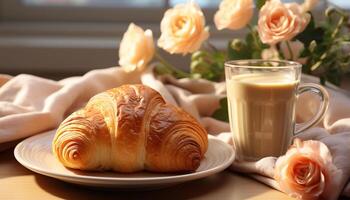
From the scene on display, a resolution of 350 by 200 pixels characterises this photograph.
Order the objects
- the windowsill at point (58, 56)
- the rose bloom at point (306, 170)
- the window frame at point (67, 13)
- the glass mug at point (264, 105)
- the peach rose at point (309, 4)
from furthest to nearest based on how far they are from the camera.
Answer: the window frame at point (67, 13) < the windowsill at point (58, 56) < the peach rose at point (309, 4) < the glass mug at point (264, 105) < the rose bloom at point (306, 170)

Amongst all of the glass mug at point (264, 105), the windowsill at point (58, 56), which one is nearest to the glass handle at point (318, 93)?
the glass mug at point (264, 105)

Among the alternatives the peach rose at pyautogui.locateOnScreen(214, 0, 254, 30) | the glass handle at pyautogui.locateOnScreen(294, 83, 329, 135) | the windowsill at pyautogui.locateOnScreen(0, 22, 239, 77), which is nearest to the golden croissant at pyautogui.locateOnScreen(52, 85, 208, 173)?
the glass handle at pyautogui.locateOnScreen(294, 83, 329, 135)

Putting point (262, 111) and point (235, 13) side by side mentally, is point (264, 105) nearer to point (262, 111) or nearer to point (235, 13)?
point (262, 111)

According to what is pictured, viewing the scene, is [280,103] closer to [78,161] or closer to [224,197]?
[224,197]

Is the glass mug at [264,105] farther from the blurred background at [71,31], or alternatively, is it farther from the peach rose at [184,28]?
the blurred background at [71,31]

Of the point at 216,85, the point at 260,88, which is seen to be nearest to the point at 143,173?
the point at 260,88
